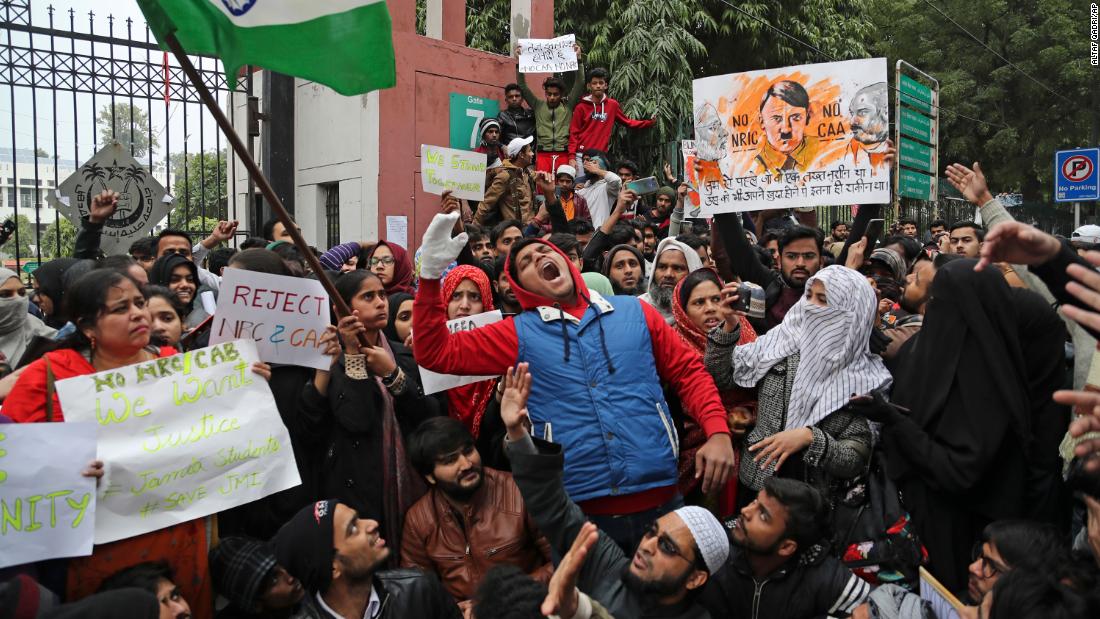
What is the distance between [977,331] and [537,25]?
9.67 m

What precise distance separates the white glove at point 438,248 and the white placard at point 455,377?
1.28 ft

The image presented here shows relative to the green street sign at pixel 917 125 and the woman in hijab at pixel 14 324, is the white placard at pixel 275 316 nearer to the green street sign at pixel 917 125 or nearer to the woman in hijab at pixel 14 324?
the woman in hijab at pixel 14 324

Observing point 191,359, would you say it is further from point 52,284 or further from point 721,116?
point 721,116

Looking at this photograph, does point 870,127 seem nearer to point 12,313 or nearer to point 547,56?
point 12,313

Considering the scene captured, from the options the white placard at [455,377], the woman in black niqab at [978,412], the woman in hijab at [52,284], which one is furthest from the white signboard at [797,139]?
the woman in hijab at [52,284]

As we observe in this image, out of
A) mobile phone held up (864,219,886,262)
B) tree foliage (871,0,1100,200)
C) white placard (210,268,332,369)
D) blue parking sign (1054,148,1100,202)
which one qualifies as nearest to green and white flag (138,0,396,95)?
white placard (210,268,332,369)

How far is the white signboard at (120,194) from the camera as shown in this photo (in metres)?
6.53

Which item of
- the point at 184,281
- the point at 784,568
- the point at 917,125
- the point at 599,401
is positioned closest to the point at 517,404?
the point at 599,401

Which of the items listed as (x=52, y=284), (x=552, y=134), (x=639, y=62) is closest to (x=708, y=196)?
(x=52, y=284)

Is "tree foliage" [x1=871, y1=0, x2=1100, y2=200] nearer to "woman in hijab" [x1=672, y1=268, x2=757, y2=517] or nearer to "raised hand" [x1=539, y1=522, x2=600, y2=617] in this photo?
"woman in hijab" [x1=672, y1=268, x2=757, y2=517]

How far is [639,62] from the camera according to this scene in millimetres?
13578

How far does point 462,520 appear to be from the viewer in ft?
11.4

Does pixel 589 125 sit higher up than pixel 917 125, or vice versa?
pixel 589 125

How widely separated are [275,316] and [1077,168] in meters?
12.6
